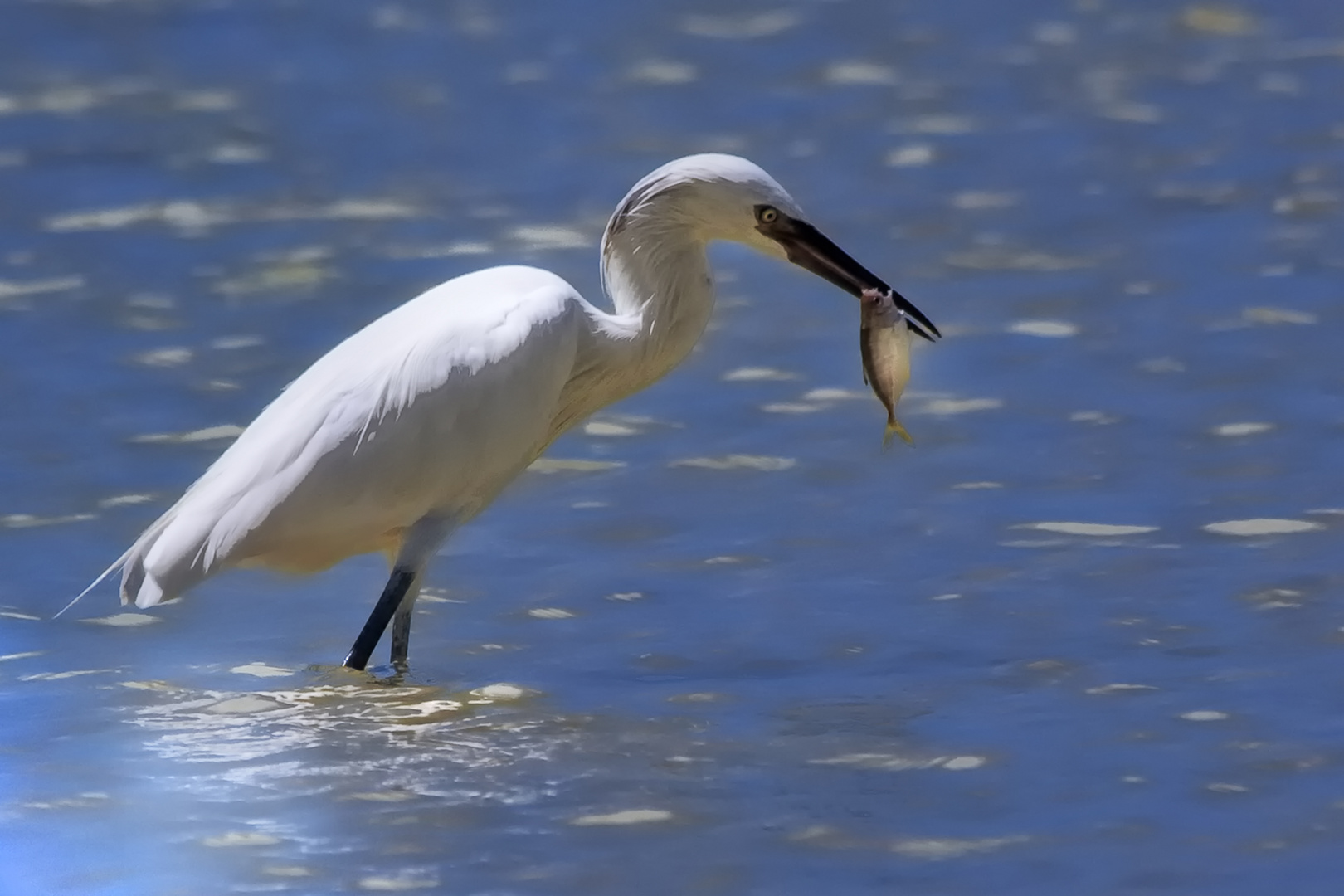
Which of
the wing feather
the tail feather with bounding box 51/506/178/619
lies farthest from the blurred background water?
the wing feather

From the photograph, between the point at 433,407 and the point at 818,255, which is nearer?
the point at 433,407

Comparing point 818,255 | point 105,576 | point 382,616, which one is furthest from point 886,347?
point 105,576

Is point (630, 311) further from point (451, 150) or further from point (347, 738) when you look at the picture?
point (451, 150)

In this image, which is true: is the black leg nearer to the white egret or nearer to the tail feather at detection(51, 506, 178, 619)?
the white egret

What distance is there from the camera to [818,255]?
20.8 ft

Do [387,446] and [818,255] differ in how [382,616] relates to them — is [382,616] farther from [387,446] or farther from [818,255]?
[818,255]

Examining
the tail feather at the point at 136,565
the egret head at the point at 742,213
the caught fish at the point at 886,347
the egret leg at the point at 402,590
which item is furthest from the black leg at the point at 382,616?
the caught fish at the point at 886,347

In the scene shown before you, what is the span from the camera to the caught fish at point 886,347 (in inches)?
245

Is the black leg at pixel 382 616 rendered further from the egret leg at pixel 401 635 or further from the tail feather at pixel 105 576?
the tail feather at pixel 105 576

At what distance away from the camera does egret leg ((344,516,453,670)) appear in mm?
6172

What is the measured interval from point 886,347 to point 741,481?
1.84 m

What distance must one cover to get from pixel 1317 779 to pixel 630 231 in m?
2.40

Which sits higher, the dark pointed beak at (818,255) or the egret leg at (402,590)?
the dark pointed beak at (818,255)

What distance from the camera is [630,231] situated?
6.50 m
